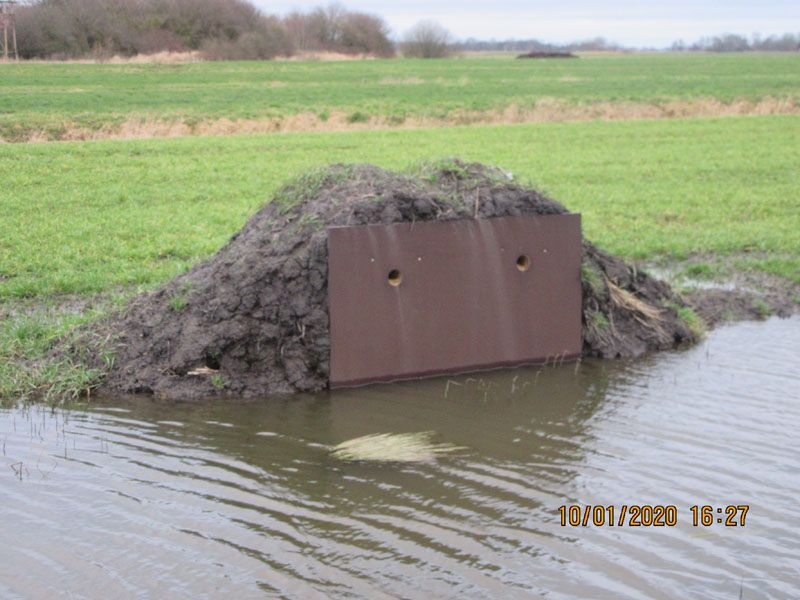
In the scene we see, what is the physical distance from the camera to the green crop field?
11.6 m

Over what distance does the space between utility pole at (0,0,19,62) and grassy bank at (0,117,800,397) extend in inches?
1453

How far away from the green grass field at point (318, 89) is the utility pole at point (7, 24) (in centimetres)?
269

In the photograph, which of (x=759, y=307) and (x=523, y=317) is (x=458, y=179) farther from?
(x=759, y=307)

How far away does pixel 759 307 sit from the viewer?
36.6ft

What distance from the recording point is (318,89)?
51.8m

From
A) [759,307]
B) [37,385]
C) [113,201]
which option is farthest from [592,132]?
[37,385]

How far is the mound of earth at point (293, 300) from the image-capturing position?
8.45m

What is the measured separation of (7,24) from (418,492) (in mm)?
Result: 59500

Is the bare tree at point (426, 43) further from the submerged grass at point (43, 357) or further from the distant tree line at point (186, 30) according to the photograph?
the submerged grass at point (43, 357)

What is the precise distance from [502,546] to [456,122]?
32.7 metres
